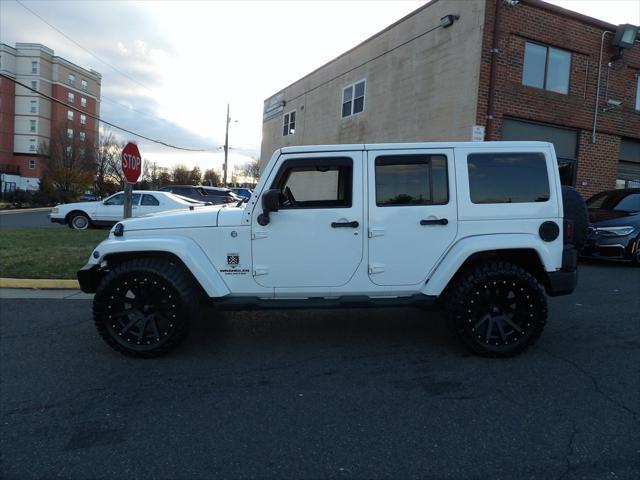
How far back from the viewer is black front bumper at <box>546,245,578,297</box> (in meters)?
4.03

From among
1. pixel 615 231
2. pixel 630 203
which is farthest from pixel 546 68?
pixel 615 231

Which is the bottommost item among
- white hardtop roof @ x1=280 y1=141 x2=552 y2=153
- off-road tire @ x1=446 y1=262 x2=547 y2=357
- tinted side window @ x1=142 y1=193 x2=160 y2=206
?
off-road tire @ x1=446 y1=262 x2=547 y2=357

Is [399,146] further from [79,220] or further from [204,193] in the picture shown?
[204,193]

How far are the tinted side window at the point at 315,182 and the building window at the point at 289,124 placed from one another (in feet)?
67.2

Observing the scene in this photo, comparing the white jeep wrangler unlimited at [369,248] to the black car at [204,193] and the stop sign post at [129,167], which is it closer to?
the stop sign post at [129,167]

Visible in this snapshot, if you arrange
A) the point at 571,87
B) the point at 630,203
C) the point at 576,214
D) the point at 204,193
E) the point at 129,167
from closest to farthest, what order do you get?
1. the point at 576,214
2. the point at 129,167
3. the point at 630,203
4. the point at 571,87
5. the point at 204,193

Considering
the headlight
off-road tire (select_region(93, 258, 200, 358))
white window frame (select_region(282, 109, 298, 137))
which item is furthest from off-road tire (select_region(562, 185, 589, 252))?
white window frame (select_region(282, 109, 298, 137))

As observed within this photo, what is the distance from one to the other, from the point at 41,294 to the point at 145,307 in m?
3.29

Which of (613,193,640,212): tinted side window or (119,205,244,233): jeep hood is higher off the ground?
(613,193,640,212): tinted side window

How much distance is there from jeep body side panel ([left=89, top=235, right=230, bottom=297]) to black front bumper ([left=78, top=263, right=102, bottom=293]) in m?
0.20

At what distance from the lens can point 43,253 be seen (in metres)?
8.73

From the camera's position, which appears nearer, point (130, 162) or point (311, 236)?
point (311, 236)

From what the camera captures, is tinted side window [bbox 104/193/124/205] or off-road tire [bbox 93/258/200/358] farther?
tinted side window [bbox 104/193/124/205]

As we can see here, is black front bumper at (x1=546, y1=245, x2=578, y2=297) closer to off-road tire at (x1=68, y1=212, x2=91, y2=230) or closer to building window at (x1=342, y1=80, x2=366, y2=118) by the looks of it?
off-road tire at (x1=68, y1=212, x2=91, y2=230)
